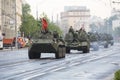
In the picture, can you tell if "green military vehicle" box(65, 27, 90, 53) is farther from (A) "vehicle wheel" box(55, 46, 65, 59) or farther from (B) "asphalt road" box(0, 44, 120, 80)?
(B) "asphalt road" box(0, 44, 120, 80)

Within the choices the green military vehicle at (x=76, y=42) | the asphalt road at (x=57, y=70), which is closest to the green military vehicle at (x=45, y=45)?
the asphalt road at (x=57, y=70)

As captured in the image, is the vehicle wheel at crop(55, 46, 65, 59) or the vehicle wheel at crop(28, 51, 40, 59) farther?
the vehicle wheel at crop(55, 46, 65, 59)

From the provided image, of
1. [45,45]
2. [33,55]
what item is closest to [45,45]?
[45,45]

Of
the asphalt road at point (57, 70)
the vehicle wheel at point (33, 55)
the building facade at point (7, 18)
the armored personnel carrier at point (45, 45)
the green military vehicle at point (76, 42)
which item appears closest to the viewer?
the asphalt road at point (57, 70)

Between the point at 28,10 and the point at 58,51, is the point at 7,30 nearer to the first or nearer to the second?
the point at 28,10

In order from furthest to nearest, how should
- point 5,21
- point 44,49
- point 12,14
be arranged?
point 12,14 → point 5,21 → point 44,49

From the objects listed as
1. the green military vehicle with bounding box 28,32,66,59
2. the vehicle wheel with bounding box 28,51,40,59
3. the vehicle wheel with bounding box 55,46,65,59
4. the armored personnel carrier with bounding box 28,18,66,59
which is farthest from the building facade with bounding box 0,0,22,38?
the green military vehicle with bounding box 28,32,66,59

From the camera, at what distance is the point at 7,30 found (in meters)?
110

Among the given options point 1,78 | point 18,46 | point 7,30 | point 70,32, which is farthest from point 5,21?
point 1,78

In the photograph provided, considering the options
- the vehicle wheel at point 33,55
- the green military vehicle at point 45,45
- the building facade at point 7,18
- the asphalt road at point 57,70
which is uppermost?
the building facade at point 7,18

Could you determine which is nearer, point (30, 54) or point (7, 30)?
point (30, 54)

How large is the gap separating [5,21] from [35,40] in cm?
7241

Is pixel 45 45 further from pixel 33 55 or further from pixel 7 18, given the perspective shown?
pixel 7 18

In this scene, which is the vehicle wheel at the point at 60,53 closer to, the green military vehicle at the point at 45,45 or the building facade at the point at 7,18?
the green military vehicle at the point at 45,45
